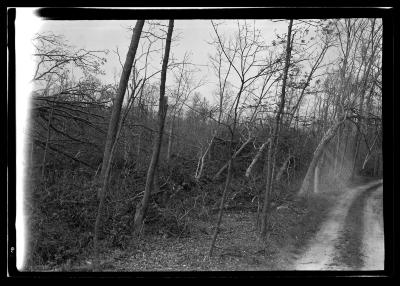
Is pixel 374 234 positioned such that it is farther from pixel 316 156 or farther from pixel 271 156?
pixel 316 156

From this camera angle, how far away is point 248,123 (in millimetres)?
5246

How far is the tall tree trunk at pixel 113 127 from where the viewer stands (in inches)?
167

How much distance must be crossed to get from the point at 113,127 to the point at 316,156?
11.3 ft

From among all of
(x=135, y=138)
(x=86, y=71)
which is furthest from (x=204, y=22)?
(x=135, y=138)

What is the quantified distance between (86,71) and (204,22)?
214 cm

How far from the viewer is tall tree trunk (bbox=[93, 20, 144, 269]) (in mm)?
4239

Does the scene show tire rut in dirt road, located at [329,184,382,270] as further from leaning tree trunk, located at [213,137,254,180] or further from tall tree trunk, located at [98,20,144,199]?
tall tree trunk, located at [98,20,144,199]

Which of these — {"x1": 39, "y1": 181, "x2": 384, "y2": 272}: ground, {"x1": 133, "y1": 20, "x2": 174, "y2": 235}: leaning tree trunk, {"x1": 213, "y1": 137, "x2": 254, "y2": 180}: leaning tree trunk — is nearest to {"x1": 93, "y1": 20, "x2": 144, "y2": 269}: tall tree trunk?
{"x1": 39, "y1": 181, "x2": 384, "y2": 272}: ground

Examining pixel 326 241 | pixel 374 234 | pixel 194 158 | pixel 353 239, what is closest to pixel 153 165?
pixel 194 158

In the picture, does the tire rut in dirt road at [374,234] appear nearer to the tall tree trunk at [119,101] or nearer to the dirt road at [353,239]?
the dirt road at [353,239]

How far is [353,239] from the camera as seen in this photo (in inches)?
156

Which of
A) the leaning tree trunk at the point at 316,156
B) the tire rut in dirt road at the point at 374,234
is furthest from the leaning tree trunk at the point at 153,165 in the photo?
the tire rut in dirt road at the point at 374,234
